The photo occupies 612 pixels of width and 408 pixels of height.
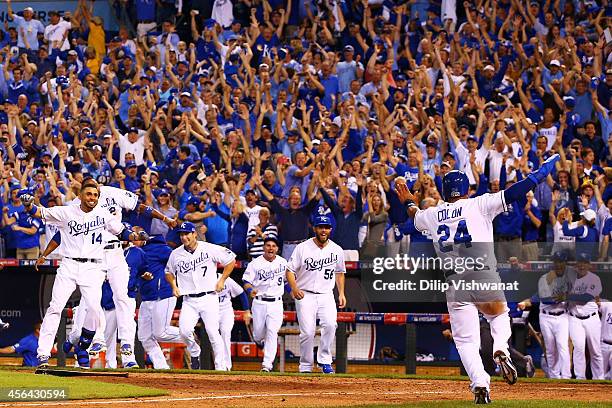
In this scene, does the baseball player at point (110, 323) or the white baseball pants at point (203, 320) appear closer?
the baseball player at point (110, 323)

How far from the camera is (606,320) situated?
1573cm

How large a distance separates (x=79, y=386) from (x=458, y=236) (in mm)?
3709

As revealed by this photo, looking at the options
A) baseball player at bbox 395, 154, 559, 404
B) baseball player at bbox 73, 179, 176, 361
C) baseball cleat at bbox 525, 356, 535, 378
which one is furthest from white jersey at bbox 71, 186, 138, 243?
baseball cleat at bbox 525, 356, 535, 378

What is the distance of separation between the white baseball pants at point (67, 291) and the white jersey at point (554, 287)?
5.92 meters

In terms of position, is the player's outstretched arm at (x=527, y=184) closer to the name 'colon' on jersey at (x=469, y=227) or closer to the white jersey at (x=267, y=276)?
the name 'colon' on jersey at (x=469, y=227)

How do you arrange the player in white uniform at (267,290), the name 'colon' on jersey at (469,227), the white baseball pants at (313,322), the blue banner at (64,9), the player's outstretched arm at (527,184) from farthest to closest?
1. the blue banner at (64,9)
2. the player in white uniform at (267,290)
3. the white baseball pants at (313,322)
4. the name 'colon' on jersey at (469,227)
5. the player's outstretched arm at (527,184)

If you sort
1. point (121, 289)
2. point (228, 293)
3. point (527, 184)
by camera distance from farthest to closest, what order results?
point (228, 293), point (121, 289), point (527, 184)

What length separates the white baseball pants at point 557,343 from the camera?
15.5m

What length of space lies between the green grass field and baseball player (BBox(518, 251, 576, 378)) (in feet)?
20.6

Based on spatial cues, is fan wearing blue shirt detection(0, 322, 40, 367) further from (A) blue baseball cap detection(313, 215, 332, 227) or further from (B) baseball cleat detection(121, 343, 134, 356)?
(A) blue baseball cap detection(313, 215, 332, 227)

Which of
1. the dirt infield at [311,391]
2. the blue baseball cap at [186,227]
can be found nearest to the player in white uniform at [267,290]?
the blue baseball cap at [186,227]

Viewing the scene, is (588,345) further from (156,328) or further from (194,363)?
(156,328)

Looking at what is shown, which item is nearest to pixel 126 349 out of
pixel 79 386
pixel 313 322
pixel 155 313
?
pixel 155 313

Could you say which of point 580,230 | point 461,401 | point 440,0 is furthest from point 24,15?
point 461,401
